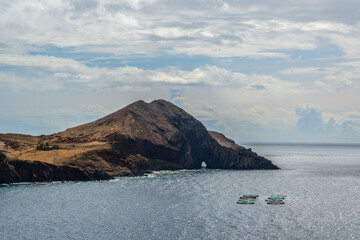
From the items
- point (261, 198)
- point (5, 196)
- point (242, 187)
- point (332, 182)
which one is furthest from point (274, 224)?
point (332, 182)

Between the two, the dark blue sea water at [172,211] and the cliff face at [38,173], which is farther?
the cliff face at [38,173]

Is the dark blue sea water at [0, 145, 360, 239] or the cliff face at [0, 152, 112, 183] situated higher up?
the cliff face at [0, 152, 112, 183]

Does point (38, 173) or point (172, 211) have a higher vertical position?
point (38, 173)

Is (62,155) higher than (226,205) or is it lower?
higher

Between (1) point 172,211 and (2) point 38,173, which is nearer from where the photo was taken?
(1) point 172,211

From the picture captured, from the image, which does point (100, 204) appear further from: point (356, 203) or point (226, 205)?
point (356, 203)

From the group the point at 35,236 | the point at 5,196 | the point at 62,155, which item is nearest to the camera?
the point at 35,236

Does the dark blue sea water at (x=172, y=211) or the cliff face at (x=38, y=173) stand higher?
the cliff face at (x=38, y=173)

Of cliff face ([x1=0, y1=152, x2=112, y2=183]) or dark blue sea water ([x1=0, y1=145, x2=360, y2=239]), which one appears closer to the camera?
dark blue sea water ([x1=0, y1=145, x2=360, y2=239])
